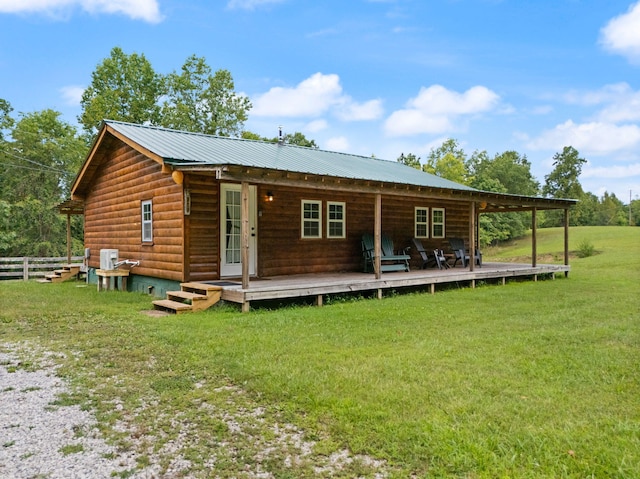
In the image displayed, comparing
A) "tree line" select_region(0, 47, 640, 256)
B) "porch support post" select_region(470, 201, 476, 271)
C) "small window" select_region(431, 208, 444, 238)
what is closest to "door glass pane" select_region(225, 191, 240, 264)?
"porch support post" select_region(470, 201, 476, 271)

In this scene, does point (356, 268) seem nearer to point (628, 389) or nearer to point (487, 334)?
point (487, 334)

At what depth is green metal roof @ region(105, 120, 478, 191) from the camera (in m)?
9.11

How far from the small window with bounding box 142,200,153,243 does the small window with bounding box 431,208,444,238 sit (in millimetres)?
8087

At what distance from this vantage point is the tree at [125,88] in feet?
87.4

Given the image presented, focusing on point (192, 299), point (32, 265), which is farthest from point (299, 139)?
point (192, 299)

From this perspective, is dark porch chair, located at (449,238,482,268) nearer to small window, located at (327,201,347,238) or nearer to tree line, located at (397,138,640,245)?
small window, located at (327,201,347,238)

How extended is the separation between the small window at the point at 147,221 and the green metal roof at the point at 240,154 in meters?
1.40

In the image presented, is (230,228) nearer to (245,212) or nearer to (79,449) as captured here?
(245,212)

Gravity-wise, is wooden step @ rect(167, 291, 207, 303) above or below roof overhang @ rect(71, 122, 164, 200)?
below

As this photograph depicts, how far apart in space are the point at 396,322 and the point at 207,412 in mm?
3907

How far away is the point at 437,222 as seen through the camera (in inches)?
556

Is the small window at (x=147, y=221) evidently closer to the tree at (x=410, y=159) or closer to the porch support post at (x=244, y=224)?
the porch support post at (x=244, y=224)

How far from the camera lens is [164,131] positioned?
11.6 metres

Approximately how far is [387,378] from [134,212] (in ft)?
27.8
